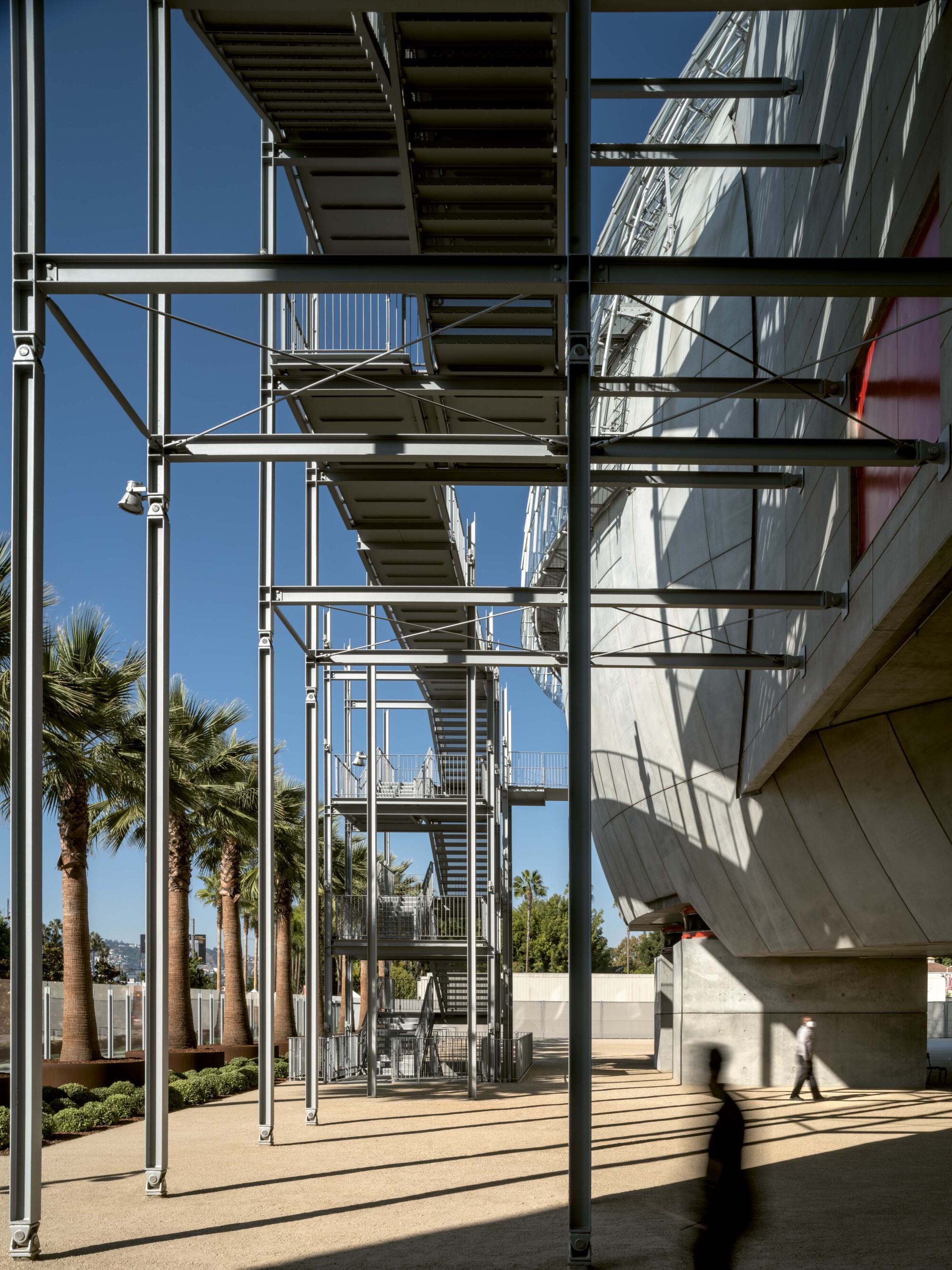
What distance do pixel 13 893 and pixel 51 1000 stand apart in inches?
962

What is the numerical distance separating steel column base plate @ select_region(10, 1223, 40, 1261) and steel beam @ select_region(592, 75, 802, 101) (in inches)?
546

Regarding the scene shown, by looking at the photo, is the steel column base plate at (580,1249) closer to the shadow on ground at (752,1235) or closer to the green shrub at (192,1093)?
the shadow on ground at (752,1235)

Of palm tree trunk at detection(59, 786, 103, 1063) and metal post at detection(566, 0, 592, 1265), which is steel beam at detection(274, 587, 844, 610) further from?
palm tree trunk at detection(59, 786, 103, 1063)

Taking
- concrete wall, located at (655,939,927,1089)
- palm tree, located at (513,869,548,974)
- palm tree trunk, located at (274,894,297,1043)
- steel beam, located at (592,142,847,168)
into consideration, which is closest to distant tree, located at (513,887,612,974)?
palm tree, located at (513,869,548,974)

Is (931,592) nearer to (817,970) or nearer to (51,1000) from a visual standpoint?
(817,970)

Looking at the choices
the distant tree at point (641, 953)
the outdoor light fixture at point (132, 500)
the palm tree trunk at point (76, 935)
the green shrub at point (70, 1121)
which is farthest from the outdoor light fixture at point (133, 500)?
the distant tree at point (641, 953)

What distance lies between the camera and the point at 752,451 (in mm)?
12758

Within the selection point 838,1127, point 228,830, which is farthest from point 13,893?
point 228,830

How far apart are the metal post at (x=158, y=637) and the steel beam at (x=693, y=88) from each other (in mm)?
5522

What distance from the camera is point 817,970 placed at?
27531mm

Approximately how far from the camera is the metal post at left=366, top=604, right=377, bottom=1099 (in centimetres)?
2519

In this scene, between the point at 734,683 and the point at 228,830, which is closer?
the point at 734,683

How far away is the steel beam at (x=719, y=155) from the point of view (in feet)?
50.0

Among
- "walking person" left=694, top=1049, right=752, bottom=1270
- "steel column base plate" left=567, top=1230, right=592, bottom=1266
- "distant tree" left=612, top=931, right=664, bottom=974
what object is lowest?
"distant tree" left=612, top=931, right=664, bottom=974
